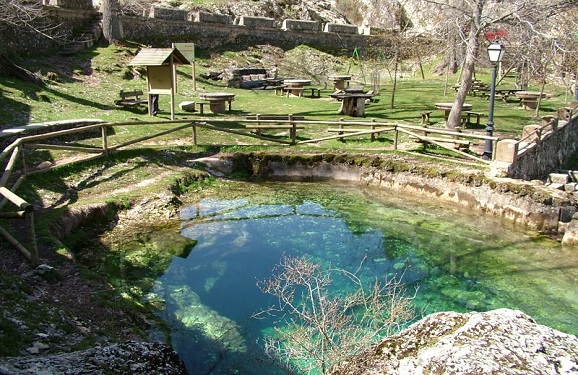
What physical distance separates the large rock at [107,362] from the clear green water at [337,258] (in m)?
2.08

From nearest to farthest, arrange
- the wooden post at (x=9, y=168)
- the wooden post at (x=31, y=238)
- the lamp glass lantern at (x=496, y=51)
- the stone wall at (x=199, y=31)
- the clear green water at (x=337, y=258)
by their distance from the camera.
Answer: the wooden post at (x=31, y=238)
the clear green water at (x=337, y=258)
the wooden post at (x=9, y=168)
the lamp glass lantern at (x=496, y=51)
the stone wall at (x=199, y=31)

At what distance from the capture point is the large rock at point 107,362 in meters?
3.86

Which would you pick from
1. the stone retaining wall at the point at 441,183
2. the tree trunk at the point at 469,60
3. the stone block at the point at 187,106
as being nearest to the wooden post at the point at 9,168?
the stone retaining wall at the point at 441,183

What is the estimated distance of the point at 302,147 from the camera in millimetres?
16641

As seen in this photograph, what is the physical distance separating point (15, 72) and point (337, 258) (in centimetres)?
1648

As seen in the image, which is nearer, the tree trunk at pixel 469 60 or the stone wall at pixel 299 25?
the tree trunk at pixel 469 60

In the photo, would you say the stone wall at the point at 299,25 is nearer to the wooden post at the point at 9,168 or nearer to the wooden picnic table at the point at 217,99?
the wooden picnic table at the point at 217,99

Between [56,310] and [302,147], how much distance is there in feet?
37.0

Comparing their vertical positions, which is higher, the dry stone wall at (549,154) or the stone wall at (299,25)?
the stone wall at (299,25)

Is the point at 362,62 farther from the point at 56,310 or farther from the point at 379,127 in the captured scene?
the point at 56,310

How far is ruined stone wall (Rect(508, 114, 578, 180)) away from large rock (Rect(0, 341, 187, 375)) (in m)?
11.2

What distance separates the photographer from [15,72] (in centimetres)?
1991

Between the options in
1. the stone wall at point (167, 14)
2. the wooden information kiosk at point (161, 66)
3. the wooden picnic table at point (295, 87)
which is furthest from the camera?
the stone wall at point (167, 14)

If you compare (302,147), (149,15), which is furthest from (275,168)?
(149,15)
